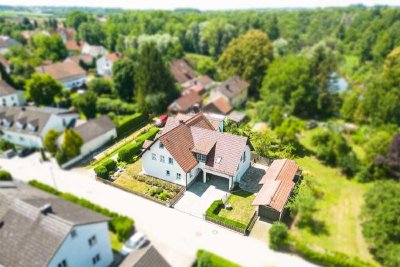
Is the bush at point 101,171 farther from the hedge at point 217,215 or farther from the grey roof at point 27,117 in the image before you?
the hedge at point 217,215

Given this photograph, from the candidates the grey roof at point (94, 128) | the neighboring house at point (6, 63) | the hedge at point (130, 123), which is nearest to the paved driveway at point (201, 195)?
the grey roof at point (94, 128)

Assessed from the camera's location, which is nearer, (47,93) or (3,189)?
(3,189)

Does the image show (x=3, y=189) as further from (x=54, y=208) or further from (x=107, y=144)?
(x=107, y=144)

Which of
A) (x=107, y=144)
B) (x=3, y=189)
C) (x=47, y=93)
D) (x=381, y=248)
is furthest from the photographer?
(x=47, y=93)

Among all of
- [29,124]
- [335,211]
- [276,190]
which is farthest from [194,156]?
[29,124]

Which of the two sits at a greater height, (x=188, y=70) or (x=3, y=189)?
(x=3, y=189)

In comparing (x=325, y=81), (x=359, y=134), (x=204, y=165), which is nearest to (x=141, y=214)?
(x=204, y=165)
